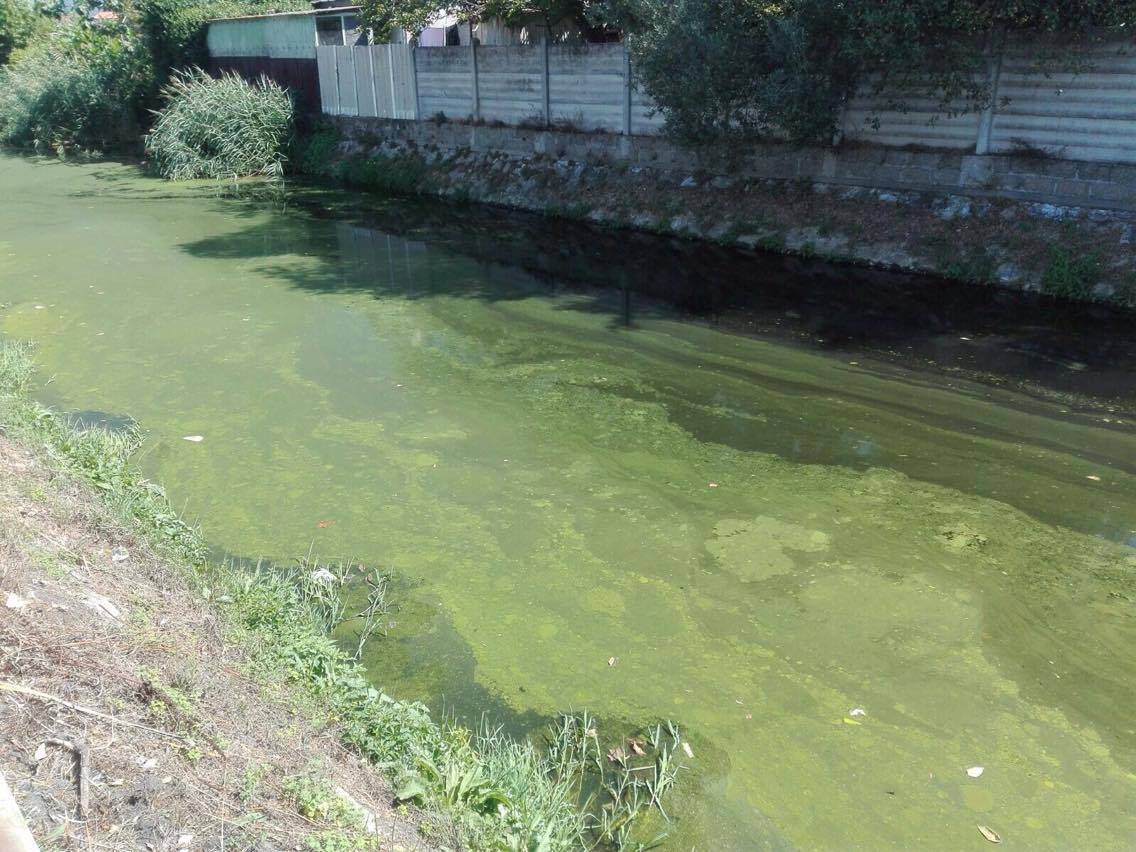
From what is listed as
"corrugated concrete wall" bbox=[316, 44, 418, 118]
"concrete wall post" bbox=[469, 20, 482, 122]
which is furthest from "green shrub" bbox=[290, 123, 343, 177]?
"concrete wall post" bbox=[469, 20, 482, 122]

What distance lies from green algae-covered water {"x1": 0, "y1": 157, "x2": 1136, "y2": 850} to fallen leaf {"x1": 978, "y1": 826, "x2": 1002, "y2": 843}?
0.02 m

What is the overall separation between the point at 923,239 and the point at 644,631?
6.45 metres

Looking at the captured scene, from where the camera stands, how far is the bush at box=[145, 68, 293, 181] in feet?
52.5

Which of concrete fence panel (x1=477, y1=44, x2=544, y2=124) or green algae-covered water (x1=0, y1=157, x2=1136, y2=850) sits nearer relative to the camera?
green algae-covered water (x1=0, y1=157, x2=1136, y2=850)

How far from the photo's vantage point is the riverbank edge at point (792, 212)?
812cm

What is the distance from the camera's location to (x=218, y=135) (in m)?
16.0

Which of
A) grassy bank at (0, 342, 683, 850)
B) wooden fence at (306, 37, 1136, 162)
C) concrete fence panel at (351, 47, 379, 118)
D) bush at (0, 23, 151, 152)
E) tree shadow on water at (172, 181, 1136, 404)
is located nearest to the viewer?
grassy bank at (0, 342, 683, 850)

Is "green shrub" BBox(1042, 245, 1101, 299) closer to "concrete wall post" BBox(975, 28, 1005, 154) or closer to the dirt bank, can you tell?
"concrete wall post" BBox(975, 28, 1005, 154)

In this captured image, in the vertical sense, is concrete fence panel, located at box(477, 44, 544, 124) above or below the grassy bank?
above

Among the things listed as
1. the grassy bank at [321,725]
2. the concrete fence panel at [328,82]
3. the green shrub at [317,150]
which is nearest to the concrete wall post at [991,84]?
the grassy bank at [321,725]

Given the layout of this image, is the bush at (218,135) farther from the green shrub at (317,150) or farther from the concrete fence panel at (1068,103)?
the concrete fence panel at (1068,103)

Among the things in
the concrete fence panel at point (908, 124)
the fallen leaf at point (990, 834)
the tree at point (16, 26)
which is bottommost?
the fallen leaf at point (990, 834)

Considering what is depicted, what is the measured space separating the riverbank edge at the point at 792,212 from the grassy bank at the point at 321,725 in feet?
21.5

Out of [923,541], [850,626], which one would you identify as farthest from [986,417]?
[850,626]
